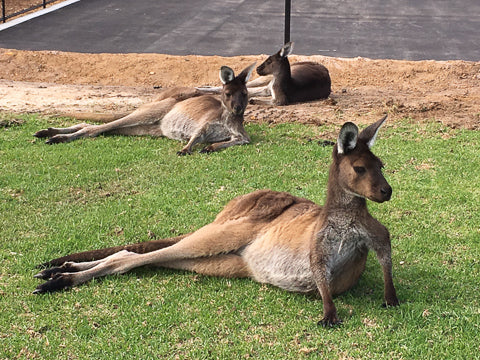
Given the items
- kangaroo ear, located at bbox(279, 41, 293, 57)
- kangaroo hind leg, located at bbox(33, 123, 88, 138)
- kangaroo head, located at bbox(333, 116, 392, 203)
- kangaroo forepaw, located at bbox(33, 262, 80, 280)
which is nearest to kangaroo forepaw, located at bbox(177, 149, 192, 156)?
kangaroo hind leg, located at bbox(33, 123, 88, 138)

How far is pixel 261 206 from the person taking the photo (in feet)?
17.7

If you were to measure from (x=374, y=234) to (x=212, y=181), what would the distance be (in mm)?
3137

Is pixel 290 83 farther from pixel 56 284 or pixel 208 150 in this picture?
pixel 56 284

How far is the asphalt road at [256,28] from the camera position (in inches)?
573

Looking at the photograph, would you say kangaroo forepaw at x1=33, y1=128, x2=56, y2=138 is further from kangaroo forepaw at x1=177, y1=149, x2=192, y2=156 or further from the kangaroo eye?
the kangaroo eye

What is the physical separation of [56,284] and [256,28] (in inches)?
486

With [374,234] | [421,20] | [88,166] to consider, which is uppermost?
[374,234]

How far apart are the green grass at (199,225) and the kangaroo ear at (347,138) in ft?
3.49

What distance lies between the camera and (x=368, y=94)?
11359mm

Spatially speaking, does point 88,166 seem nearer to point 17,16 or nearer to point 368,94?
point 368,94

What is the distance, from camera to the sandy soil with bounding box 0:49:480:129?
1022 centimetres

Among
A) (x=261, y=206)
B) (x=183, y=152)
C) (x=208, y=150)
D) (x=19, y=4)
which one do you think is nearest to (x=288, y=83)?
(x=208, y=150)

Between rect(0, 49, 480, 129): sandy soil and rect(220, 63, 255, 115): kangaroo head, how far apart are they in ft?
3.17

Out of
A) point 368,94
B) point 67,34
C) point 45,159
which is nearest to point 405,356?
point 45,159
